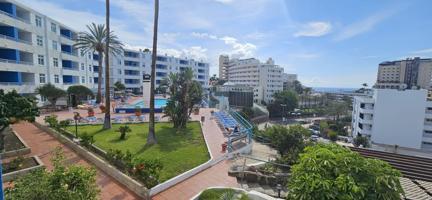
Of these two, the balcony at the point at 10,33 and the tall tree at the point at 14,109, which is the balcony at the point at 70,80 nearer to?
the balcony at the point at 10,33

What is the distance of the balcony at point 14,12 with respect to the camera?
2578 centimetres

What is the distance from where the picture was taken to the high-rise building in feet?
303

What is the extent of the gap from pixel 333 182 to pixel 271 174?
18.4 ft

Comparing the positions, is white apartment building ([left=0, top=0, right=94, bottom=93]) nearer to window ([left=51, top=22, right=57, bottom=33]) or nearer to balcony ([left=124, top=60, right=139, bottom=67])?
window ([left=51, top=22, right=57, bottom=33])

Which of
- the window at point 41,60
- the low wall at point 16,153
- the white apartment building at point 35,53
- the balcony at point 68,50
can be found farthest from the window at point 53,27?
the low wall at point 16,153

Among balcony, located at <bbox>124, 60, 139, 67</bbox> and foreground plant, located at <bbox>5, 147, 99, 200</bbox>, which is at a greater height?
balcony, located at <bbox>124, 60, 139, 67</bbox>

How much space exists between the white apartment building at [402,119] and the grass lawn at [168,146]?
3937cm

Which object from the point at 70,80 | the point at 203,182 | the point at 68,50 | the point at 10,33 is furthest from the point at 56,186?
the point at 68,50

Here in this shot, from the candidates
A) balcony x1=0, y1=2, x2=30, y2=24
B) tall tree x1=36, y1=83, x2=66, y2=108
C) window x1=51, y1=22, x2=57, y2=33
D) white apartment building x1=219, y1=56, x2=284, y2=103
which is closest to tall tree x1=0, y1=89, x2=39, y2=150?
tall tree x1=36, y1=83, x2=66, y2=108

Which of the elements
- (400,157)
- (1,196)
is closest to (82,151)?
(1,196)

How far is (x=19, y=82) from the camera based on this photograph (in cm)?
2697

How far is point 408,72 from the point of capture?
10244 centimetres

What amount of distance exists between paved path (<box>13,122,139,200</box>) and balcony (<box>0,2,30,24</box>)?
633 inches

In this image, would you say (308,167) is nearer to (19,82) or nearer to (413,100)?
(19,82)
